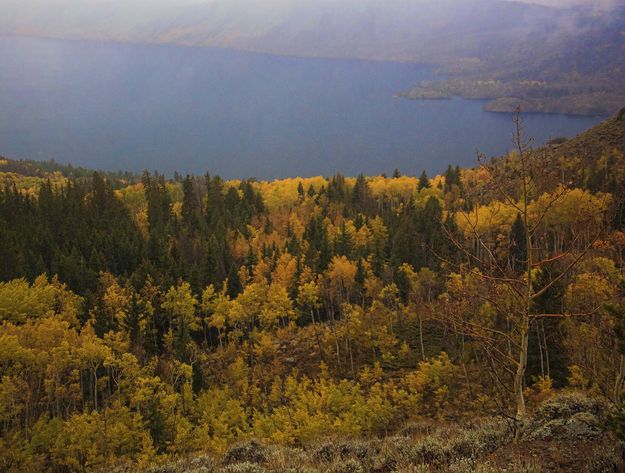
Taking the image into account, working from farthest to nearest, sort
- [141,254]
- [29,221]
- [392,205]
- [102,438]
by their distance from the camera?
[392,205], [29,221], [141,254], [102,438]

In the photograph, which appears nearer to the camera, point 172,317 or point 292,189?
point 172,317

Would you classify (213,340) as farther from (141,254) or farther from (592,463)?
(592,463)

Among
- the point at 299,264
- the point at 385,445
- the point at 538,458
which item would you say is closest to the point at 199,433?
the point at 385,445

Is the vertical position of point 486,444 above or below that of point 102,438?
above

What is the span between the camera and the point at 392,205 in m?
118

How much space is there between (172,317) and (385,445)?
4996 cm

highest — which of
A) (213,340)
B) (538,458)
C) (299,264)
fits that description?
(538,458)

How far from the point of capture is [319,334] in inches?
2341

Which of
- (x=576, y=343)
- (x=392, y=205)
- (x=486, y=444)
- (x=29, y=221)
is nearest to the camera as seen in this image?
(x=486, y=444)

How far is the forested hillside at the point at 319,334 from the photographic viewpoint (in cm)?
1324

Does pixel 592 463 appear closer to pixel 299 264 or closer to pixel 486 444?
pixel 486 444

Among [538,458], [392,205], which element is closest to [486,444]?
[538,458]

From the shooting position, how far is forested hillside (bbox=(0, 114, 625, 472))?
43.4ft

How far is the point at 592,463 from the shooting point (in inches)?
450
